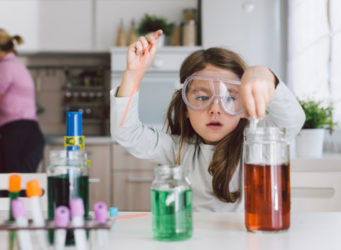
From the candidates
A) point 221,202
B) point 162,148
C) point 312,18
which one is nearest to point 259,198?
point 221,202

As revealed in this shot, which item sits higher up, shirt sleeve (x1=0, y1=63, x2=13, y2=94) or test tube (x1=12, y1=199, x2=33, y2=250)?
shirt sleeve (x1=0, y1=63, x2=13, y2=94)

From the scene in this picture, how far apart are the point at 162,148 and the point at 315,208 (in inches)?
19.5

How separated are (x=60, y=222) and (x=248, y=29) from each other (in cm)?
311

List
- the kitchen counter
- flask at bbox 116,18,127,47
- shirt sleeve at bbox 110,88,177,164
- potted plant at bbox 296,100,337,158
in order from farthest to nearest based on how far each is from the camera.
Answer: flask at bbox 116,18,127,47 < the kitchen counter < potted plant at bbox 296,100,337,158 < shirt sleeve at bbox 110,88,177,164

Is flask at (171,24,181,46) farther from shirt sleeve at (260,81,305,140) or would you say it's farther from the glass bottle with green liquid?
the glass bottle with green liquid

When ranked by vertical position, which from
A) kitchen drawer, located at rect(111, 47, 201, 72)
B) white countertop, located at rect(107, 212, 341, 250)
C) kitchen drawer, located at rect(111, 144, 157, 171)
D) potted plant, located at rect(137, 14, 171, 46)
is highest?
potted plant, located at rect(137, 14, 171, 46)

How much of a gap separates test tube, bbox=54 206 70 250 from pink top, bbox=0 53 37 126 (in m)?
2.36

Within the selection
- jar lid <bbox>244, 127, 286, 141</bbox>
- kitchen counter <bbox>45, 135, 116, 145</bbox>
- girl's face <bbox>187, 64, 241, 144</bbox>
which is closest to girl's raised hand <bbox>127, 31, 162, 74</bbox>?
girl's face <bbox>187, 64, 241, 144</bbox>

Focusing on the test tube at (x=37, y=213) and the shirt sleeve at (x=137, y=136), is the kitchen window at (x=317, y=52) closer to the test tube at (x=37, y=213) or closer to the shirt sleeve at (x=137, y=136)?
the shirt sleeve at (x=137, y=136)

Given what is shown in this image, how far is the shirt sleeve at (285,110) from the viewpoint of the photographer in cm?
100

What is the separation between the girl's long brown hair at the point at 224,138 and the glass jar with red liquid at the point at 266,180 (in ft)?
1.38

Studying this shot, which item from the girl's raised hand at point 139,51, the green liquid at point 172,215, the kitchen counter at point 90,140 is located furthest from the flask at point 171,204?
the kitchen counter at point 90,140

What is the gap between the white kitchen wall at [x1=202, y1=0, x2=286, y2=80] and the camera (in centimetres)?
337

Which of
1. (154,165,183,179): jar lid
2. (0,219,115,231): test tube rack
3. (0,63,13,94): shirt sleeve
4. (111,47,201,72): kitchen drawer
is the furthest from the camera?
(111,47,201,72): kitchen drawer
